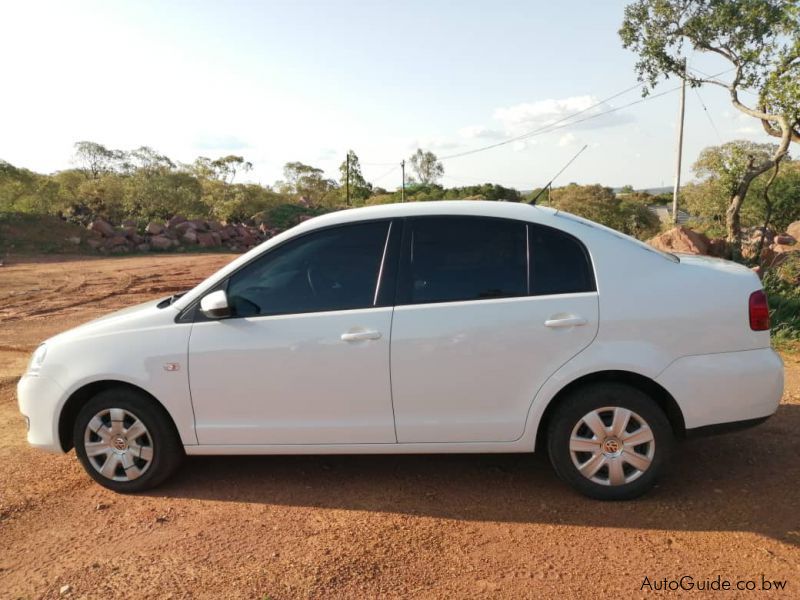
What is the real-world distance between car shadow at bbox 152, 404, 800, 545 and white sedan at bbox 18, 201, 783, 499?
24 centimetres

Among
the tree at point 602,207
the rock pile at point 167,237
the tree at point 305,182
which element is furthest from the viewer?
the tree at point 305,182

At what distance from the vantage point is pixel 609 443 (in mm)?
3633

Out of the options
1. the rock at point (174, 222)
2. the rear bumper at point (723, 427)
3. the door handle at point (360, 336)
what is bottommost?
the rear bumper at point (723, 427)

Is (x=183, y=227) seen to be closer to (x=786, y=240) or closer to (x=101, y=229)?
(x=101, y=229)

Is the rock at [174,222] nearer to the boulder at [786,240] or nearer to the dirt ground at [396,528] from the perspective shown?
the boulder at [786,240]

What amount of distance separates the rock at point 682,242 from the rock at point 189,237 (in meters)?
20.6

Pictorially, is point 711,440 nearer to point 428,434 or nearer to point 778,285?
point 428,434

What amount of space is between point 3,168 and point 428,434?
3185cm

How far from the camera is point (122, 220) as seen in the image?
3075 centimetres

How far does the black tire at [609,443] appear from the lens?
3.59m

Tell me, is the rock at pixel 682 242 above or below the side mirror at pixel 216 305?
below

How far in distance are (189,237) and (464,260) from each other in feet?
82.7

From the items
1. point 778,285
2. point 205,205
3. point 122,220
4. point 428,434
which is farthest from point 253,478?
point 205,205

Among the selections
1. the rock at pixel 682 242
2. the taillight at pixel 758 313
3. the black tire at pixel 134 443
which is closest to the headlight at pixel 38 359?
the black tire at pixel 134 443
